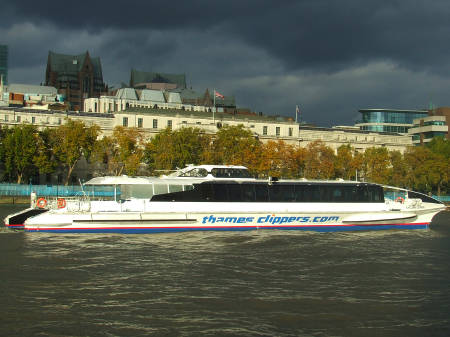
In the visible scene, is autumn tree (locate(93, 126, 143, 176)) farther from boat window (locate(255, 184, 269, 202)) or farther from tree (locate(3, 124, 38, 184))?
boat window (locate(255, 184, 269, 202))

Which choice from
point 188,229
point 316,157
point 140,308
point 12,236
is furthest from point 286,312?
point 316,157

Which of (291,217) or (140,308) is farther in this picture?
(291,217)

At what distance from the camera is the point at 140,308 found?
2111 cm

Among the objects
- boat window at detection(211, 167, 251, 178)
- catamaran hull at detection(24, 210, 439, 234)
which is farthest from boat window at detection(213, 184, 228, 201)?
boat window at detection(211, 167, 251, 178)

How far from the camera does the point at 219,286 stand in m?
24.5

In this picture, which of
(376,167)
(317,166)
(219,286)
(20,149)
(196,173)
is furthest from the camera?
(376,167)

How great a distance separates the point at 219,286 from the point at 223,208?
1721 cm

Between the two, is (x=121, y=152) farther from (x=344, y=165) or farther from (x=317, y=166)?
(x=344, y=165)

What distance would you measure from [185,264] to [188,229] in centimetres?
1142

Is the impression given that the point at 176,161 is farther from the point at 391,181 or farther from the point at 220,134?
the point at 391,181

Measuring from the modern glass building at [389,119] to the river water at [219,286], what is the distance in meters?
150

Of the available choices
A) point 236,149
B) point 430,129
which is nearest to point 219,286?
point 236,149

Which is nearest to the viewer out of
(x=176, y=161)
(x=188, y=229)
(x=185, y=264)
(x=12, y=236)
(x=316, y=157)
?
(x=185, y=264)

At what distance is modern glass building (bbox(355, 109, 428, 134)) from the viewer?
182875mm
